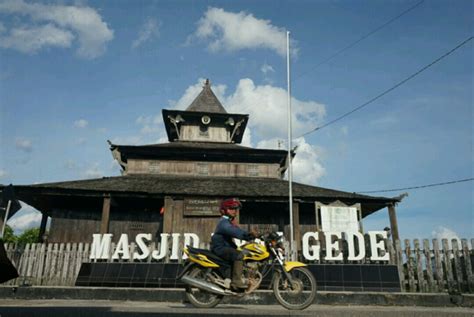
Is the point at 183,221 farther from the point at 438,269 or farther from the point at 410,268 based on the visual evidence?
the point at 438,269

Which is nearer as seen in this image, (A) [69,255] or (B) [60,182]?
(A) [69,255]

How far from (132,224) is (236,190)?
654cm

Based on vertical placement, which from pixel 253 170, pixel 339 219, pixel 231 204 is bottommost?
pixel 231 204

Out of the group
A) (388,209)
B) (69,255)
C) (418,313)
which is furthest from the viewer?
(388,209)

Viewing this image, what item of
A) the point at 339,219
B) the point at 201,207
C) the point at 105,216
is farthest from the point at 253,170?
the point at 105,216

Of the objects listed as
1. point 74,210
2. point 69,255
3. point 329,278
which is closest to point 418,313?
point 329,278

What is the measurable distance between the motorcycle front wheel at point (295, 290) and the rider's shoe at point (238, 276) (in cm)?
74

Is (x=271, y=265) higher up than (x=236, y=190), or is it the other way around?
(x=236, y=190)

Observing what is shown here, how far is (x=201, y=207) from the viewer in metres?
18.3

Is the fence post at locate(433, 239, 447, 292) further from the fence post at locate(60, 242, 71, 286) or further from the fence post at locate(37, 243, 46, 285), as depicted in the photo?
the fence post at locate(37, 243, 46, 285)

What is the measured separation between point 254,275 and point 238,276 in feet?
1.39

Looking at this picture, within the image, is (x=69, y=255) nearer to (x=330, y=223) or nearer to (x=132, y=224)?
(x=132, y=224)

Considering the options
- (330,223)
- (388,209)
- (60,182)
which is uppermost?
(60,182)

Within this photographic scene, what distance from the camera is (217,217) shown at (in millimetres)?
18844
